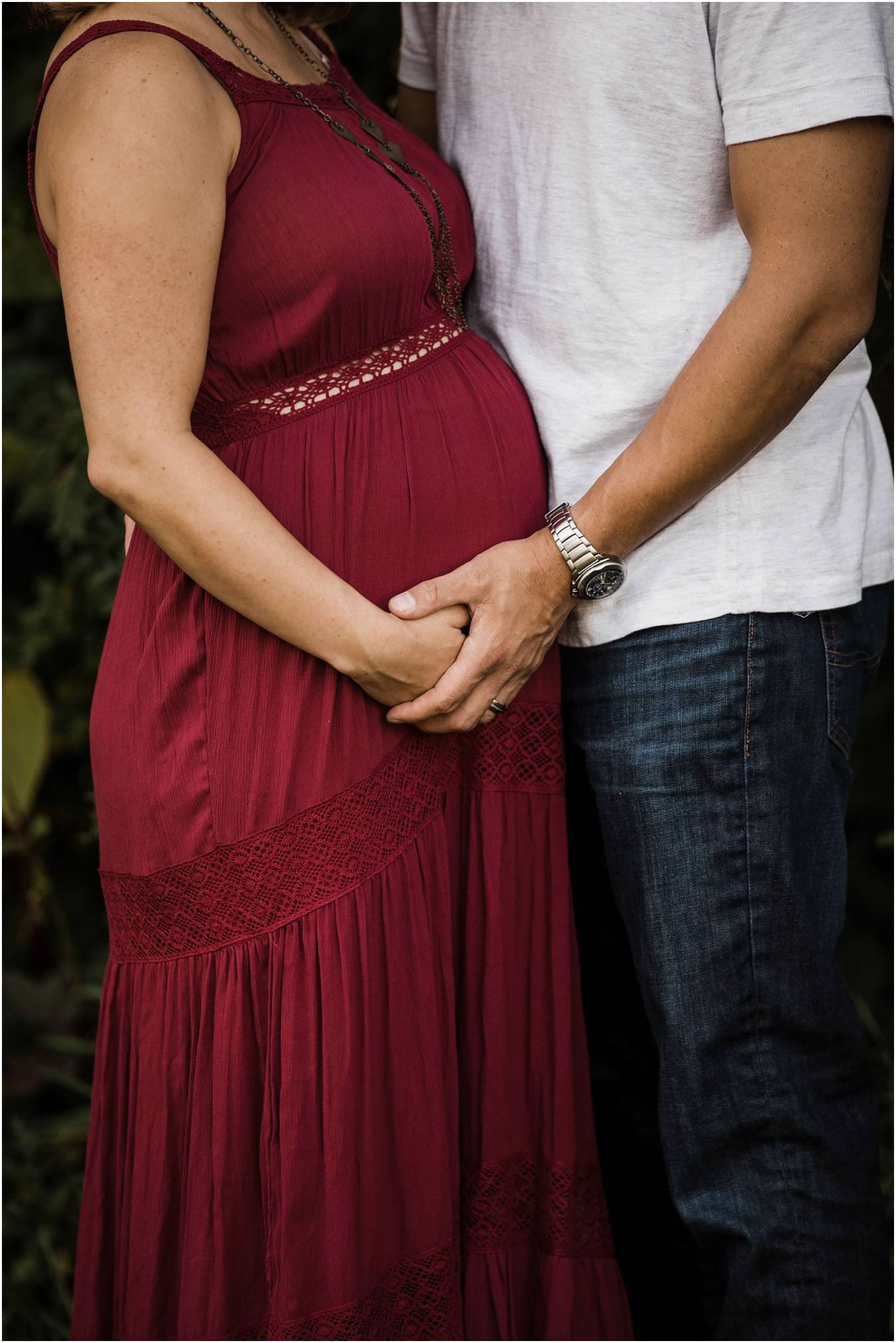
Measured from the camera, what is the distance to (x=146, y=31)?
1026mm

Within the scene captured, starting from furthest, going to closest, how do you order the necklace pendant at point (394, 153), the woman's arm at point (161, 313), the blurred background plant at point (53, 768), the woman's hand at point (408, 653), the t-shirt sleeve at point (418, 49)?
the blurred background plant at point (53, 768) → the t-shirt sleeve at point (418, 49) → the necklace pendant at point (394, 153) → the woman's hand at point (408, 653) → the woman's arm at point (161, 313)

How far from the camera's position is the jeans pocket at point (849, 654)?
1204mm

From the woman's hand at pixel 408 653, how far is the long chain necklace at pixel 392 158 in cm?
38

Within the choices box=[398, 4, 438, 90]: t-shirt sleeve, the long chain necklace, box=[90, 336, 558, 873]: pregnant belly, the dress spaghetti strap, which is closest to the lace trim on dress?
box=[90, 336, 558, 873]: pregnant belly

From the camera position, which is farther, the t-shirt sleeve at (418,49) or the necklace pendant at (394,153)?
the t-shirt sleeve at (418,49)

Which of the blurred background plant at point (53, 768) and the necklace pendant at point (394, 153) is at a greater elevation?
the necklace pendant at point (394, 153)

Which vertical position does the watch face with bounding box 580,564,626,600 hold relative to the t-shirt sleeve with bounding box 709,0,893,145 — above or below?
below

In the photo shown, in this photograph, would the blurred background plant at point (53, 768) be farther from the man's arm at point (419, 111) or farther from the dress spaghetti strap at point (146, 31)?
the dress spaghetti strap at point (146, 31)

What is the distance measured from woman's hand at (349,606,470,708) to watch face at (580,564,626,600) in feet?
0.44

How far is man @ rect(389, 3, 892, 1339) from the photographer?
3.71 feet

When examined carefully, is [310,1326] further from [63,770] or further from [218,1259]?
[63,770]

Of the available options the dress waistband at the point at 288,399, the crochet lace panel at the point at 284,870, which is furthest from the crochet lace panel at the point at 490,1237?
the dress waistband at the point at 288,399

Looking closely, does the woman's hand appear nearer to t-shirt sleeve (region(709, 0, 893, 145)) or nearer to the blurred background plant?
t-shirt sleeve (region(709, 0, 893, 145))

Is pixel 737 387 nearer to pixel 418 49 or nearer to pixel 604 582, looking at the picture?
pixel 604 582
